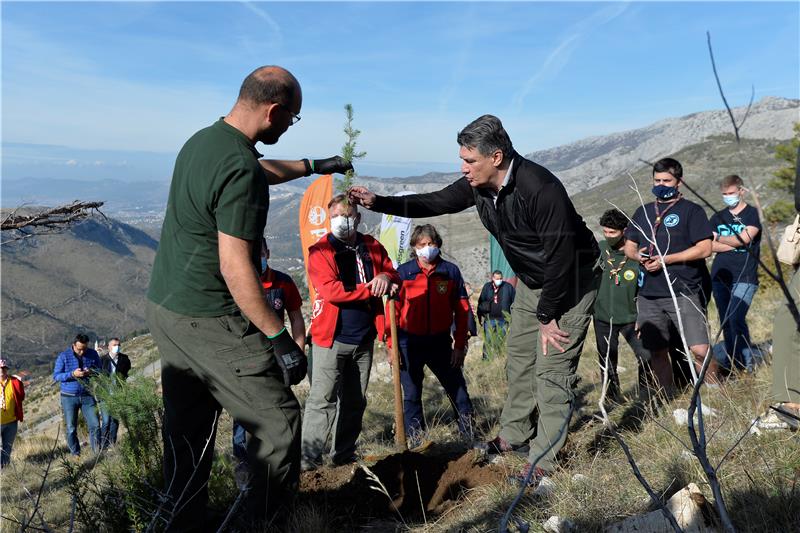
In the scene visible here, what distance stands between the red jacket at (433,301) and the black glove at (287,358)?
2.77 meters

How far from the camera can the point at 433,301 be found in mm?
5598

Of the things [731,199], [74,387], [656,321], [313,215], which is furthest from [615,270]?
[74,387]

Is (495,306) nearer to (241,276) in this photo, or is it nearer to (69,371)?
(69,371)

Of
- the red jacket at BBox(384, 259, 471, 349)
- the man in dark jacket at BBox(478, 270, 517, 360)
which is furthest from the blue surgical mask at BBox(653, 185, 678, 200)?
the man in dark jacket at BBox(478, 270, 517, 360)

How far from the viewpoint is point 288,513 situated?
9.96 feet

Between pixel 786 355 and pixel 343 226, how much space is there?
3.03 m

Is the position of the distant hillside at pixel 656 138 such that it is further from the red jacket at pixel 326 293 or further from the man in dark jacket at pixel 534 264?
the man in dark jacket at pixel 534 264

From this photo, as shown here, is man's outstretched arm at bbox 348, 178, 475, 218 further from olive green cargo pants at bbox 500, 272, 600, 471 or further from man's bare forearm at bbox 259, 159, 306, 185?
olive green cargo pants at bbox 500, 272, 600, 471

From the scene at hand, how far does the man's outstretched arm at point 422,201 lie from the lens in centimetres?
411

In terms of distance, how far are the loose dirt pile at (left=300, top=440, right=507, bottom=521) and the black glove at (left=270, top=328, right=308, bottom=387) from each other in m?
0.92

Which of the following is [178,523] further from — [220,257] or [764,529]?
[764,529]

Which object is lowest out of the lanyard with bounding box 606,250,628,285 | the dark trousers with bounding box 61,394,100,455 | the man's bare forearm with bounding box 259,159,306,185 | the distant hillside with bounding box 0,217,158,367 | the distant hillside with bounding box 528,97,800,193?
the distant hillside with bounding box 0,217,158,367

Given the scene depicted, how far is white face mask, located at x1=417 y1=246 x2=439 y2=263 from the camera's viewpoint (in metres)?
5.66

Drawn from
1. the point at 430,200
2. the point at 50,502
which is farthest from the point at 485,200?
the point at 50,502
